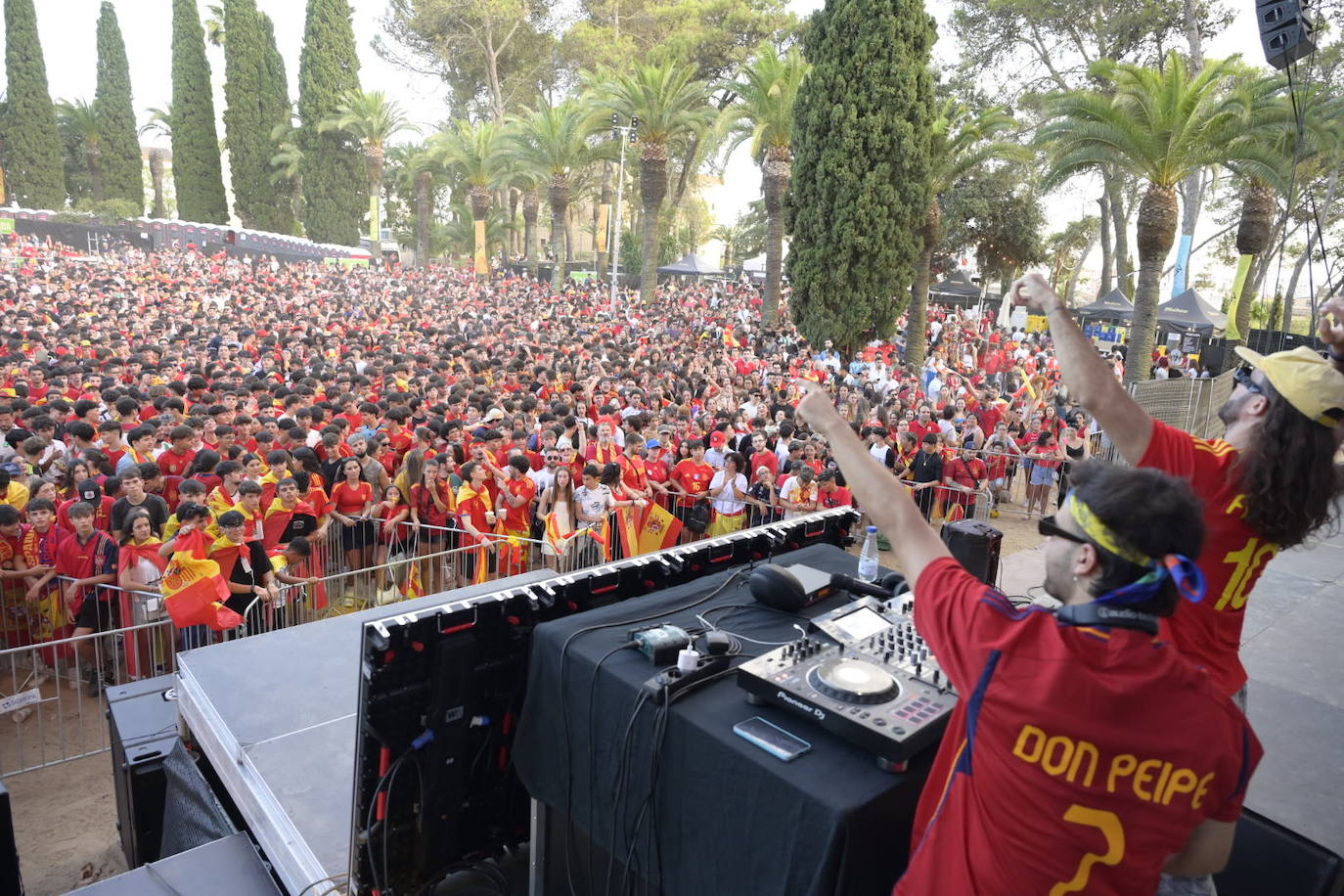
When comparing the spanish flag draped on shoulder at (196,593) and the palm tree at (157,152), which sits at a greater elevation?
the palm tree at (157,152)

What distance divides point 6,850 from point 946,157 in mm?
20876

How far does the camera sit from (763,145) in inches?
979

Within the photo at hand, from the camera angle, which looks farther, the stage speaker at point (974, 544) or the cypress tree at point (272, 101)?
the cypress tree at point (272, 101)

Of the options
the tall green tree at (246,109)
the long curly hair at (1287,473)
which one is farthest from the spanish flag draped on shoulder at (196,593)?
the tall green tree at (246,109)

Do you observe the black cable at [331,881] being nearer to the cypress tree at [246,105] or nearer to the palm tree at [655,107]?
the palm tree at [655,107]

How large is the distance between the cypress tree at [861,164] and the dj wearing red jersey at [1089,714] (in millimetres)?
18256

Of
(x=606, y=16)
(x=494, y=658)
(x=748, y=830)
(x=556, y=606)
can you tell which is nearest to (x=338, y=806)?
(x=494, y=658)

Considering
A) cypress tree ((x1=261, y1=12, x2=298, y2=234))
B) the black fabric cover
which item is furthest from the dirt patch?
cypress tree ((x1=261, y1=12, x2=298, y2=234))

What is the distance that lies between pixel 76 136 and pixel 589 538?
57104mm

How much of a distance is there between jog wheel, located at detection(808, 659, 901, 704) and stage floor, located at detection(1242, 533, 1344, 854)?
176 cm

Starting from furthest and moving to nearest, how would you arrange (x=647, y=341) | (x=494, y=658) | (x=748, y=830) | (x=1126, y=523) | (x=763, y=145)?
(x=763, y=145), (x=647, y=341), (x=494, y=658), (x=748, y=830), (x=1126, y=523)

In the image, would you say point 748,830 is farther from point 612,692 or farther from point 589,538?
point 589,538

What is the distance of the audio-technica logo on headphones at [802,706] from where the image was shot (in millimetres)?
1948

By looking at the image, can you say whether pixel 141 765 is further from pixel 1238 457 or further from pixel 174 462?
pixel 174 462
